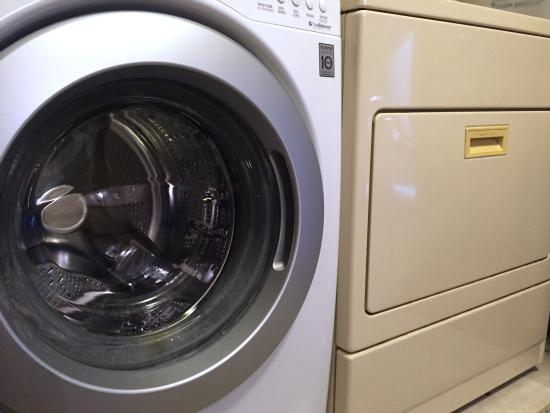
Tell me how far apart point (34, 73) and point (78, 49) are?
0.15 ft

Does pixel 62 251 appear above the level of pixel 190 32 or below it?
below

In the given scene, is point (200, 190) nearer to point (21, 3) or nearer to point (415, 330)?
point (21, 3)

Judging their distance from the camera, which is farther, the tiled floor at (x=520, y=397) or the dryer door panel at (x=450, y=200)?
the tiled floor at (x=520, y=397)

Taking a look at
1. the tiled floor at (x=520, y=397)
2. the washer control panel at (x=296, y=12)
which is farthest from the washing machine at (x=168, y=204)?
the tiled floor at (x=520, y=397)

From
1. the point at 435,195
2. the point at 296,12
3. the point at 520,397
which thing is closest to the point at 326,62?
the point at 296,12

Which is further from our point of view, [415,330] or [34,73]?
[415,330]

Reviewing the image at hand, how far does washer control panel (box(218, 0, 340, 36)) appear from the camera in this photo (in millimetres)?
532

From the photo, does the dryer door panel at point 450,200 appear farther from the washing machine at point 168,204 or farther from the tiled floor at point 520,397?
the tiled floor at point 520,397

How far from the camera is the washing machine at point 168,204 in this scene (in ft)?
1.43

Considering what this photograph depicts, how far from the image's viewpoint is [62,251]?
581 mm

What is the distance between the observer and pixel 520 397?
101cm

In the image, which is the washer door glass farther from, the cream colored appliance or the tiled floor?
the tiled floor

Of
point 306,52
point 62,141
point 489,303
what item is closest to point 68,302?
point 62,141

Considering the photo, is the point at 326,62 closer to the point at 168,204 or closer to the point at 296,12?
the point at 296,12
